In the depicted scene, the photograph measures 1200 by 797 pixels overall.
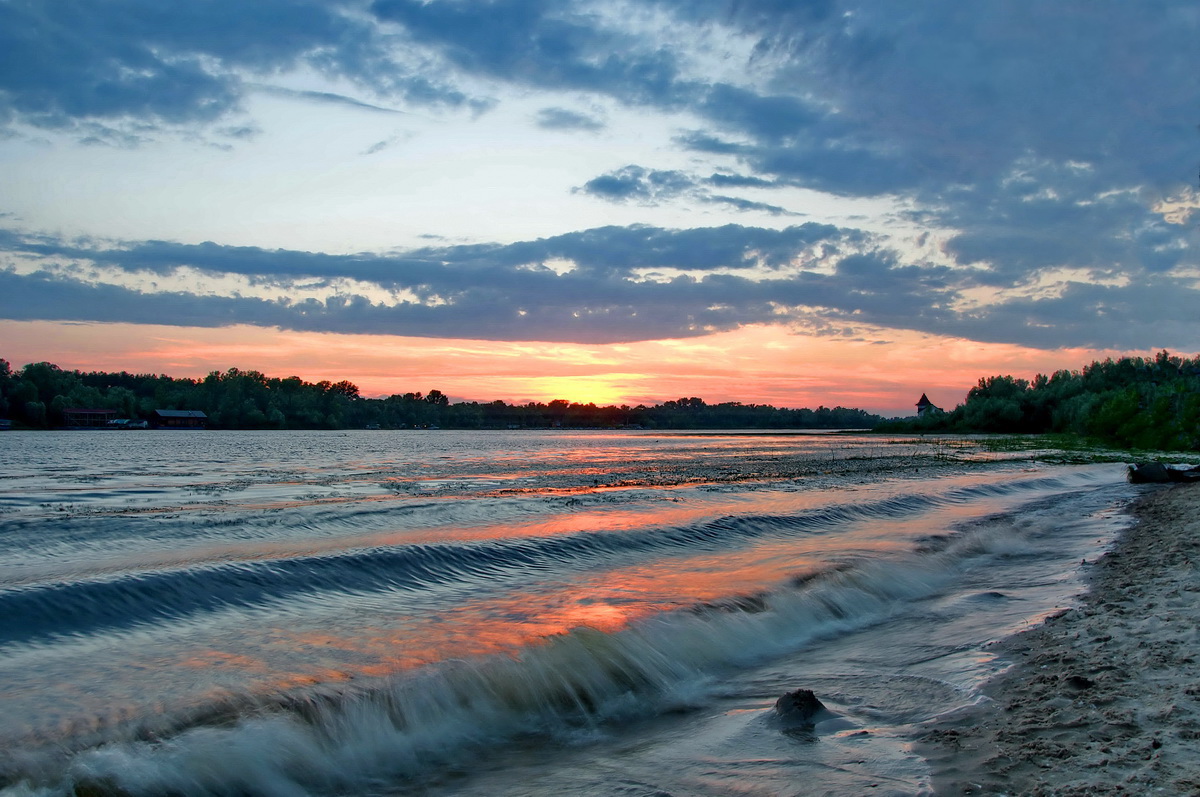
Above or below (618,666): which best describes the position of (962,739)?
above

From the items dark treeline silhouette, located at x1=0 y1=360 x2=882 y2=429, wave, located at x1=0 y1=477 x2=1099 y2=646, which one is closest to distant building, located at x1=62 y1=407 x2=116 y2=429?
dark treeline silhouette, located at x1=0 y1=360 x2=882 y2=429

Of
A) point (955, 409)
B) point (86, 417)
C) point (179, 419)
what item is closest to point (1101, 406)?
point (955, 409)

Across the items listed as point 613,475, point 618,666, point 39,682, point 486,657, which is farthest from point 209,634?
point 613,475

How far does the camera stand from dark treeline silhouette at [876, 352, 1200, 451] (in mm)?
56438

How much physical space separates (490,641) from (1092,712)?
649cm

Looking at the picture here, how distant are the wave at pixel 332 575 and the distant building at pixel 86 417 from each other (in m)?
150

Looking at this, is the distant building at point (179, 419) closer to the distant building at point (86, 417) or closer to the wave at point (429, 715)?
the distant building at point (86, 417)

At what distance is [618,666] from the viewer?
8602 millimetres

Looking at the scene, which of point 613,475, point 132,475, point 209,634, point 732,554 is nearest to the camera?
point 209,634

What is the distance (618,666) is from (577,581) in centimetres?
445

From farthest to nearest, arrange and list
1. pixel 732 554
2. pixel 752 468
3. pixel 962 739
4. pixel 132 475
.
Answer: pixel 752 468 < pixel 132 475 < pixel 732 554 < pixel 962 739

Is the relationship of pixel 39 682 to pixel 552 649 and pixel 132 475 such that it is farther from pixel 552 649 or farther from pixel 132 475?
pixel 132 475

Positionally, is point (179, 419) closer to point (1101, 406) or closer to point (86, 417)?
point (86, 417)

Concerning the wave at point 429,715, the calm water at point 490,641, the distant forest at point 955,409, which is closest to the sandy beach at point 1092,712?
the calm water at point 490,641
